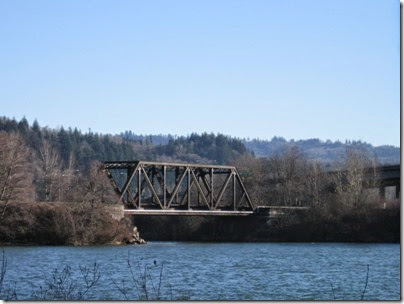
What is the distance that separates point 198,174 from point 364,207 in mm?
18816

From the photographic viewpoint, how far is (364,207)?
90125 millimetres

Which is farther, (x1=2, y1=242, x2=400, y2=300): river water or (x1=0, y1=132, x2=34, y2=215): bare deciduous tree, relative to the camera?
(x1=0, y1=132, x2=34, y2=215): bare deciduous tree

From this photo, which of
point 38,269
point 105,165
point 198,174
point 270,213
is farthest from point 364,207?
point 38,269

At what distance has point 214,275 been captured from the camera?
42.0 meters

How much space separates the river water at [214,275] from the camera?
32125mm

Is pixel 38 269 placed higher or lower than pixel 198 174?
lower

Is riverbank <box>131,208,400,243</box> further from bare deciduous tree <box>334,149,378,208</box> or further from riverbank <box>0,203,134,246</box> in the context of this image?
riverbank <box>0,203,134,246</box>

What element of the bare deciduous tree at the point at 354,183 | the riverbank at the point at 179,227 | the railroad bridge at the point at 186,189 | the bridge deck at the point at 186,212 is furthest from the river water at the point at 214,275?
the bare deciduous tree at the point at 354,183

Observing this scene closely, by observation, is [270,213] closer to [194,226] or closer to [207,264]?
[194,226]

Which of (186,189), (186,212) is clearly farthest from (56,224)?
(186,189)

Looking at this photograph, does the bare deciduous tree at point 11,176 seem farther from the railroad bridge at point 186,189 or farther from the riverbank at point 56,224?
the railroad bridge at point 186,189

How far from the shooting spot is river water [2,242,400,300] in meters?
32.1

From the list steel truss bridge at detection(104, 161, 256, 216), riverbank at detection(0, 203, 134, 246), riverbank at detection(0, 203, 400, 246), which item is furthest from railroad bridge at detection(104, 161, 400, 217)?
riverbank at detection(0, 203, 134, 246)

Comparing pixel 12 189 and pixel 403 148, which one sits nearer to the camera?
pixel 403 148
